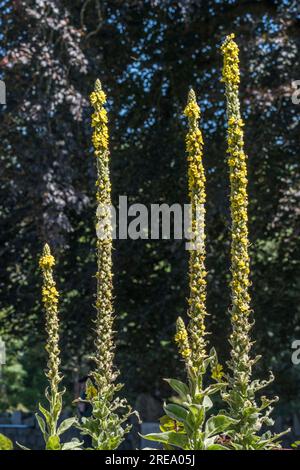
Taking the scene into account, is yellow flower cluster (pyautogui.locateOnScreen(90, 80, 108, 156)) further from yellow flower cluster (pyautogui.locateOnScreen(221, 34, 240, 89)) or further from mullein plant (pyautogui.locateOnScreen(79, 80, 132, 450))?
yellow flower cluster (pyautogui.locateOnScreen(221, 34, 240, 89))

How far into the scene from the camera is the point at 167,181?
1141 centimetres

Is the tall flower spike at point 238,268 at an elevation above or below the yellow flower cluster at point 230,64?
below

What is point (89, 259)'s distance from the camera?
38.0 feet

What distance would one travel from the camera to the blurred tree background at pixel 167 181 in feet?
35.9

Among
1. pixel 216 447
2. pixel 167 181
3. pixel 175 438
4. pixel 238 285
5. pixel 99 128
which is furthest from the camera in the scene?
pixel 167 181

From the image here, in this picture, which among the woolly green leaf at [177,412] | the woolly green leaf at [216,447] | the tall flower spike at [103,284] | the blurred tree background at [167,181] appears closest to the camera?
the woolly green leaf at [216,447]

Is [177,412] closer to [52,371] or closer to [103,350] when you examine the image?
[103,350]

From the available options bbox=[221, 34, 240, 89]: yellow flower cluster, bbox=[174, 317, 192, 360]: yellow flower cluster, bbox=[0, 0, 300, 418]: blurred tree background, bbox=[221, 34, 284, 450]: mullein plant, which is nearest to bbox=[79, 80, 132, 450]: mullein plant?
bbox=[174, 317, 192, 360]: yellow flower cluster

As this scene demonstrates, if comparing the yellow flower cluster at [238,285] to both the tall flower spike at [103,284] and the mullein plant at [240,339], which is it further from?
the tall flower spike at [103,284]

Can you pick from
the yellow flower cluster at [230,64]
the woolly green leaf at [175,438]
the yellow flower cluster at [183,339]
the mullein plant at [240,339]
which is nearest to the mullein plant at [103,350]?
the woolly green leaf at [175,438]

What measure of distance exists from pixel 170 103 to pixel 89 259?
2.31 metres

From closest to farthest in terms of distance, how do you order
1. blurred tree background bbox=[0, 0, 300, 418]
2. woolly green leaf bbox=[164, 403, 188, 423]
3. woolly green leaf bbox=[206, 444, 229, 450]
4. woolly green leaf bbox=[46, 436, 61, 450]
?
woolly green leaf bbox=[206, 444, 229, 450] → woolly green leaf bbox=[164, 403, 188, 423] → woolly green leaf bbox=[46, 436, 61, 450] → blurred tree background bbox=[0, 0, 300, 418]

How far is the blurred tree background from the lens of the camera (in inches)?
431

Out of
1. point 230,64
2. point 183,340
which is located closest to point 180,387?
point 183,340
